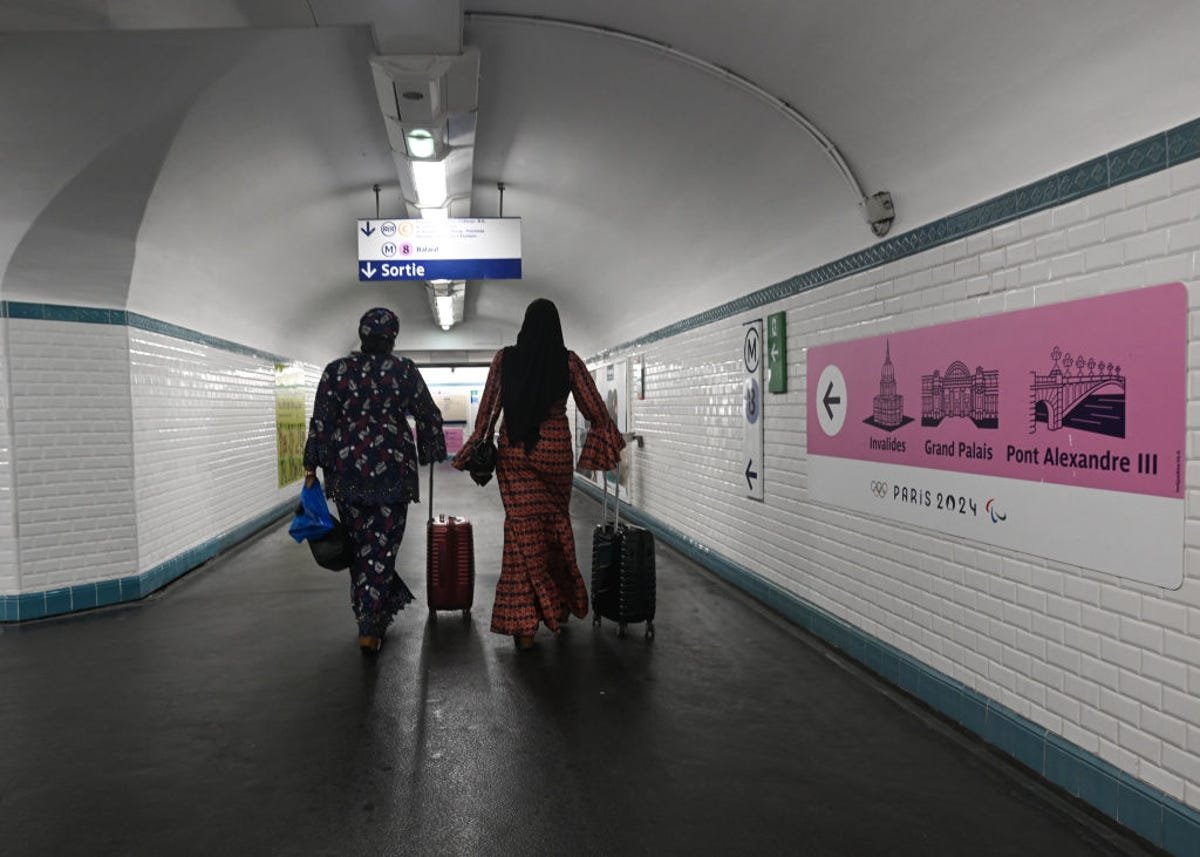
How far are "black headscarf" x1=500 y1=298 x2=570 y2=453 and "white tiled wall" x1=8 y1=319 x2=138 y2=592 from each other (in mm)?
3227

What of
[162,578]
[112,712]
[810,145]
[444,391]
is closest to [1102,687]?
[810,145]

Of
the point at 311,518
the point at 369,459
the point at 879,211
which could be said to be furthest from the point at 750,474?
the point at 311,518

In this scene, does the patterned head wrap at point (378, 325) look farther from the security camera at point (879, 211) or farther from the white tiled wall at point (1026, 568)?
the security camera at point (879, 211)

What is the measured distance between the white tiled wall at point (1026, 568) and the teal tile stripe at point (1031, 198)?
0.04 m

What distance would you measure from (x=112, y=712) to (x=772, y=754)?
3.01 metres

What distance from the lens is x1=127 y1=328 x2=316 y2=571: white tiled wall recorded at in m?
6.05

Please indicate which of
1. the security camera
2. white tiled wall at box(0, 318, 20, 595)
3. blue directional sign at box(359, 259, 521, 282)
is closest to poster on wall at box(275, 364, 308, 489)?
blue directional sign at box(359, 259, 521, 282)

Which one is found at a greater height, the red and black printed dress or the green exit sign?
the green exit sign

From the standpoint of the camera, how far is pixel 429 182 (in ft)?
20.4

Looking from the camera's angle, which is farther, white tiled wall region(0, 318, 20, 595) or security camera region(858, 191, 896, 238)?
white tiled wall region(0, 318, 20, 595)

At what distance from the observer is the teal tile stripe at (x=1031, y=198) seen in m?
2.39

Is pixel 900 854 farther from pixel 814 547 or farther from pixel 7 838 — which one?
pixel 7 838

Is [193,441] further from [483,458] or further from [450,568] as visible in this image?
[483,458]

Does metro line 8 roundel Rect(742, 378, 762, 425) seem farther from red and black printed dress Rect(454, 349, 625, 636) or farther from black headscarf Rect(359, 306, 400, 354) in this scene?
black headscarf Rect(359, 306, 400, 354)
